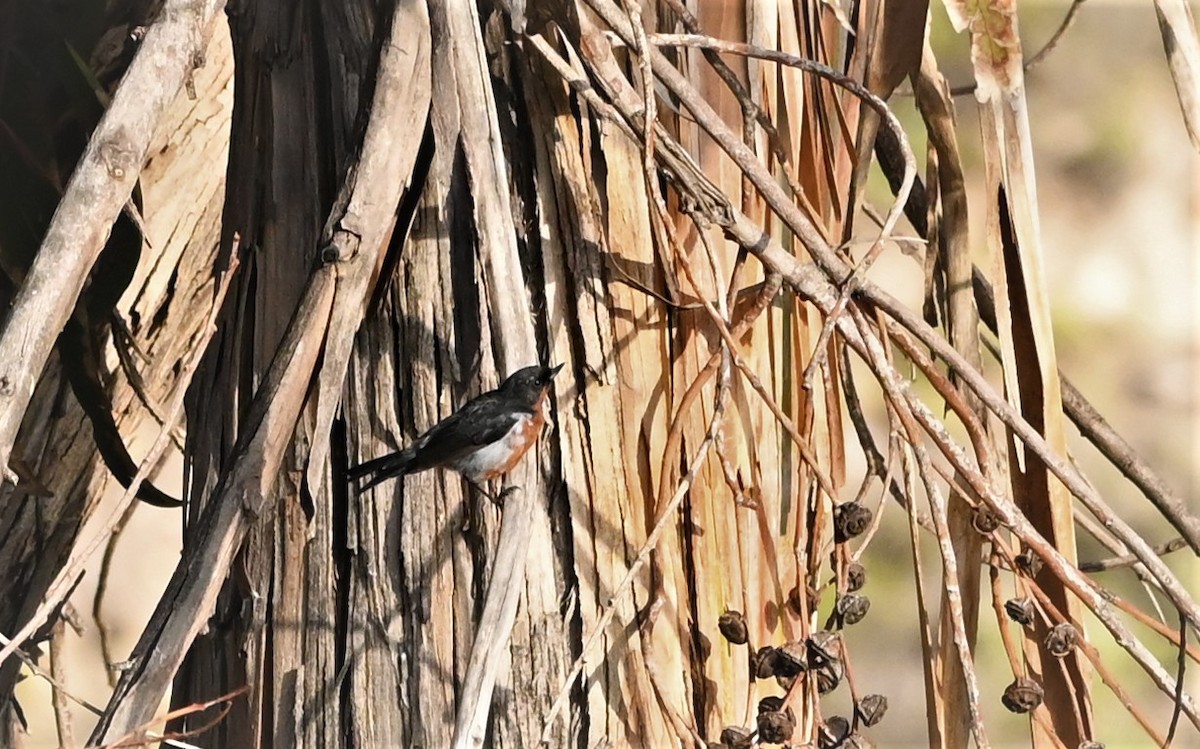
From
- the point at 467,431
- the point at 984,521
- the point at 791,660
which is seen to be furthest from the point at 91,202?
the point at 984,521

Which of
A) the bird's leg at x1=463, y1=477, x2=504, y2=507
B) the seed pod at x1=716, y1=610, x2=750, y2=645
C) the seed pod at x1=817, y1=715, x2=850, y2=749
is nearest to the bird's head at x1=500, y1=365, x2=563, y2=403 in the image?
the bird's leg at x1=463, y1=477, x2=504, y2=507

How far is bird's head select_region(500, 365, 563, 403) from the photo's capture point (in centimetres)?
95

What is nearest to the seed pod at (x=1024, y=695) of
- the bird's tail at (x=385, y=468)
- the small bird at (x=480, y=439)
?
the small bird at (x=480, y=439)

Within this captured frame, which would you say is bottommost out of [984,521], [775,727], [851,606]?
[775,727]

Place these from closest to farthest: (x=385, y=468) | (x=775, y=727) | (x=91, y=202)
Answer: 1. (x=91, y=202)
2. (x=775, y=727)
3. (x=385, y=468)

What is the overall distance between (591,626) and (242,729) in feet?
1.26

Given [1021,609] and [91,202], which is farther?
[1021,609]

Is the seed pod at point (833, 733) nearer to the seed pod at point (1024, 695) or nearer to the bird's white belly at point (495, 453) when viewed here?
the seed pod at point (1024, 695)

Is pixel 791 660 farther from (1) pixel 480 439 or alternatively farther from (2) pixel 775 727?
(1) pixel 480 439

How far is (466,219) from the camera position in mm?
1213

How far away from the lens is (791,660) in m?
0.98

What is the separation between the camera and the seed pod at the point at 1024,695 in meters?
1.00

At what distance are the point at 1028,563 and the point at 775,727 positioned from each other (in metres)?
0.31

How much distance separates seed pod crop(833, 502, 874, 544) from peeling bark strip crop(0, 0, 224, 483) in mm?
649
